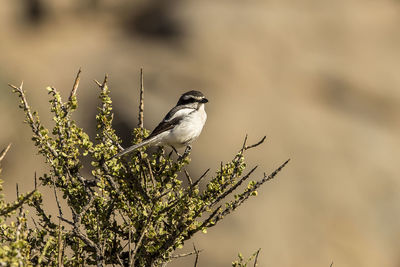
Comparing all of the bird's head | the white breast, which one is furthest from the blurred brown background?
the white breast

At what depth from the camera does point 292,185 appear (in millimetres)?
25781

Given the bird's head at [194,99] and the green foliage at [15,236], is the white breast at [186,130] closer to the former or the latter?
the bird's head at [194,99]

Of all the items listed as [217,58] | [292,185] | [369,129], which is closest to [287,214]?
[292,185]

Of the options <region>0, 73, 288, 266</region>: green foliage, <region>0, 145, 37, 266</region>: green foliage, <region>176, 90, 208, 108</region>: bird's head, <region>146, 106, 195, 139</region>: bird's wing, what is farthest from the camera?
<region>176, 90, 208, 108</region>: bird's head

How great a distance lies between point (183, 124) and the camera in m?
8.59

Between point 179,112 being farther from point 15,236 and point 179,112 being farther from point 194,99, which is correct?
point 15,236

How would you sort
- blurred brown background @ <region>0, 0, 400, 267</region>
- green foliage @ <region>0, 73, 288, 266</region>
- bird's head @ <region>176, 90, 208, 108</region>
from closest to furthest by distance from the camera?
green foliage @ <region>0, 73, 288, 266</region> < bird's head @ <region>176, 90, 208, 108</region> < blurred brown background @ <region>0, 0, 400, 267</region>

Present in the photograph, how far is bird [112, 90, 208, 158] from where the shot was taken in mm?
8195

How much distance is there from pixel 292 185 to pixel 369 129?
6.44 m

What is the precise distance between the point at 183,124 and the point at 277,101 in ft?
70.5

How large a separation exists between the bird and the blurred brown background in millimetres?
14246

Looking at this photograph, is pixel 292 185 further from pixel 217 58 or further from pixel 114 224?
pixel 114 224

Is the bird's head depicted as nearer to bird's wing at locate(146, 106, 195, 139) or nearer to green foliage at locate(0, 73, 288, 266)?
bird's wing at locate(146, 106, 195, 139)

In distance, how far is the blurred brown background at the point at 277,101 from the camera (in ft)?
81.8
